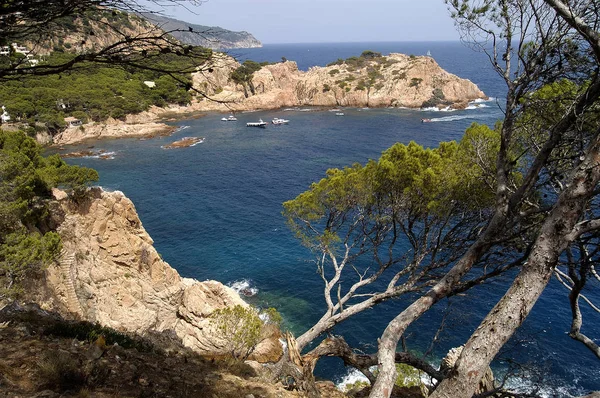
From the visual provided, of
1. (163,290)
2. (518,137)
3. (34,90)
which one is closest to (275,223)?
(163,290)

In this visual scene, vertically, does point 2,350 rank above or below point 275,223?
above

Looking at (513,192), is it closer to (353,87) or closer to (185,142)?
(185,142)

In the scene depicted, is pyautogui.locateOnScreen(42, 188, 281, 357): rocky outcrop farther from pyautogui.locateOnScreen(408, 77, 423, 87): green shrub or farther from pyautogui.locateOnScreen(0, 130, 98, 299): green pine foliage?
pyautogui.locateOnScreen(408, 77, 423, 87): green shrub

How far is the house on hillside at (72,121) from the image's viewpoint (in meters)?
60.6

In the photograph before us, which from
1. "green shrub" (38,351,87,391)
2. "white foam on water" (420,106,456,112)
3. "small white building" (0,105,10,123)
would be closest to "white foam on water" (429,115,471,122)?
"white foam on water" (420,106,456,112)

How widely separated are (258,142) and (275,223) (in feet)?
96.6

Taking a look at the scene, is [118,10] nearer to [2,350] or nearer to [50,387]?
[50,387]

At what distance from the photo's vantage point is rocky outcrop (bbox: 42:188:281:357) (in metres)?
18.1

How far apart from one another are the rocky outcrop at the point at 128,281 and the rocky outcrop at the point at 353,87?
62.8 meters

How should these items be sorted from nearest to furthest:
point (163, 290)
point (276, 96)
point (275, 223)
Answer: point (163, 290), point (275, 223), point (276, 96)

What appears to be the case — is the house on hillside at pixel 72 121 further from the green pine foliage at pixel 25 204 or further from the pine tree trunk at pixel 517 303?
the pine tree trunk at pixel 517 303

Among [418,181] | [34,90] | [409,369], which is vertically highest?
[418,181]

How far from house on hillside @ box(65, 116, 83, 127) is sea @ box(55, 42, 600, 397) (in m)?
7.01

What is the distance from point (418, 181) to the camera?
1108 cm
